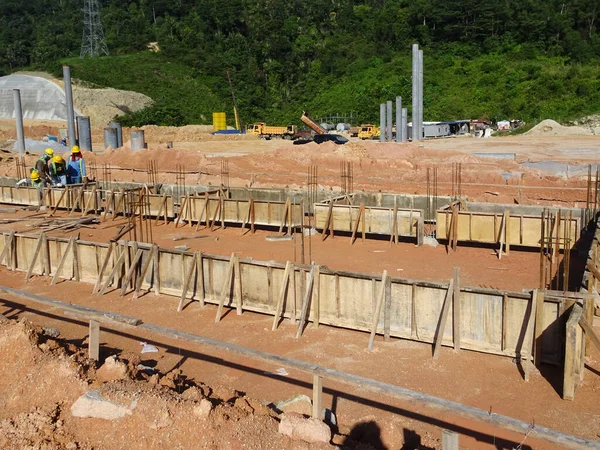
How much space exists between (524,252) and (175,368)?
31.0 ft

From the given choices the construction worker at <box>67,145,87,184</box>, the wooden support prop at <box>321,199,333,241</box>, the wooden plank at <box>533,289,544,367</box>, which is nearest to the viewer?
the wooden plank at <box>533,289,544,367</box>

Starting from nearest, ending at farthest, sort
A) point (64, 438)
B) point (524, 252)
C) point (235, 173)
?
point (64, 438) → point (524, 252) → point (235, 173)

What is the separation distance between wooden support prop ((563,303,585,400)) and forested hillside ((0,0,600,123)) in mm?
39812

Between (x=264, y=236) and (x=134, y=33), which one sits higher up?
(x=134, y=33)

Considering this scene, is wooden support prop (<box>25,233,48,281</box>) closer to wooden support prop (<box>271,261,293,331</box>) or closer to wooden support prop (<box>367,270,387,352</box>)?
wooden support prop (<box>271,261,293,331</box>)

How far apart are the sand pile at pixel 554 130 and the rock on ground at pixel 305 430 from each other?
36.7 m

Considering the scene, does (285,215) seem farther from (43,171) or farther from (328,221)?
(43,171)

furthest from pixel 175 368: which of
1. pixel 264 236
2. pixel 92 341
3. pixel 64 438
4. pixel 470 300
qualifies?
pixel 264 236

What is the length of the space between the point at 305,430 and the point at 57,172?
67.3ft

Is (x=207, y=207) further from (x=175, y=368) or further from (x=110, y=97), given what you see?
(x=110, y=97)

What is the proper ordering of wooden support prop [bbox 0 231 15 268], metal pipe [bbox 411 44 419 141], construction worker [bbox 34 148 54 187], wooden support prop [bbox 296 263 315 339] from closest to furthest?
wooden support prop [bbox 296 263 315 339]
wooden support prop [bbox 0 231 15 268]
construction worker [bbox 34 148 54 187]
metal pipe [bbox 411 44 419 141]

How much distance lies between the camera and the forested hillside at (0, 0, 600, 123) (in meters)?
52.8

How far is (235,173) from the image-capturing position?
2709 centimetres

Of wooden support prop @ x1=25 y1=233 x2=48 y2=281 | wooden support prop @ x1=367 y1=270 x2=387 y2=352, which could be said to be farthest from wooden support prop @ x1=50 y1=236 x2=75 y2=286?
wooden support prop @ x1=367 y1=270 x2=387 y2=352
